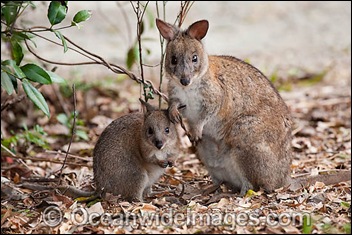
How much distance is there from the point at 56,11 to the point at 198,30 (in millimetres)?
1709

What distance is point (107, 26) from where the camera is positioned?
14609 mm

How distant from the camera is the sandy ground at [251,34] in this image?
44.7ft

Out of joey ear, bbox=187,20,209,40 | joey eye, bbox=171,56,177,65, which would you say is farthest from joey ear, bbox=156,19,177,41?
joey eye, bbox=171,56,177,65

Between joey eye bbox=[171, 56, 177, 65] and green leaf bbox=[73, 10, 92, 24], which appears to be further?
joey eye bbox=[171, 56, 177, 65]

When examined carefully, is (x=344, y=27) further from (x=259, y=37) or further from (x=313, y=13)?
(x=259, y=37)

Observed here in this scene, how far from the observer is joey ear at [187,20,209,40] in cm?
727

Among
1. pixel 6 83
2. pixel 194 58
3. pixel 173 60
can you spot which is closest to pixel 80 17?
pixel 6 83

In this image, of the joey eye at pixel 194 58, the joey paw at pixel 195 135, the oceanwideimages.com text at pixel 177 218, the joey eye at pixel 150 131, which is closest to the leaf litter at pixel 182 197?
the oceanwideimages.com text at pixel 177 218

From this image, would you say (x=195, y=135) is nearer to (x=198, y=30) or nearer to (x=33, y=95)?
(x=198, y=30)

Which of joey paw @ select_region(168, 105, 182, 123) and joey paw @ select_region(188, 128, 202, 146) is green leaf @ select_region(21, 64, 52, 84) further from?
joey paw @ select_region(188, 128, 202, 146)

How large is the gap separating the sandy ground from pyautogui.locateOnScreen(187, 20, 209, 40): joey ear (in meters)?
5.69

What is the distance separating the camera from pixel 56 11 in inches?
242

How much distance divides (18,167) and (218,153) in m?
2.35

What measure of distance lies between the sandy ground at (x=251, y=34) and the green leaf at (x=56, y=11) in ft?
21.8
